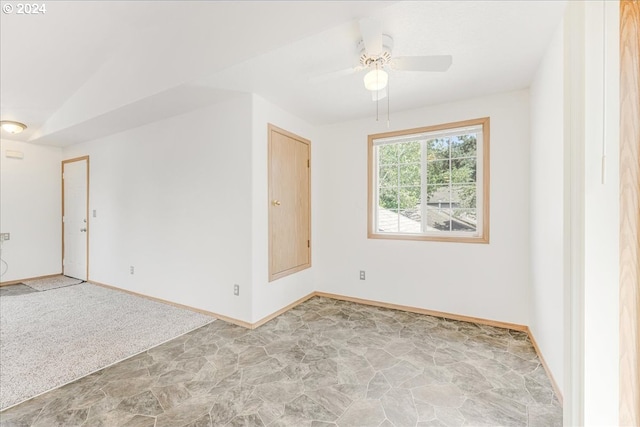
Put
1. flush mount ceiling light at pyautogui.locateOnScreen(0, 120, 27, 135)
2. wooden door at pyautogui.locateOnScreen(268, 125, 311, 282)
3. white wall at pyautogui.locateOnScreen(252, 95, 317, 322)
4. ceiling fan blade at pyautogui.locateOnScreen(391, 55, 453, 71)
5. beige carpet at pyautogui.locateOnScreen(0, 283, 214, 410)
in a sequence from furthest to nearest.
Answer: flush mount ceiling light at pyautogui.locateOnScreen(0, 120, 27, 135)
wooden door at pyautogui.locateOnScreen(268, 125, 311, 282)
white wall at pyautogui.locateOnScreen(252, 95, 317, 322)
beige carpet at pyautogui.locateOnScreen(0, 283, 214, 410)
ceiling fan blade at pyautogui.locateOnScreen(391, 55, 453, 71)

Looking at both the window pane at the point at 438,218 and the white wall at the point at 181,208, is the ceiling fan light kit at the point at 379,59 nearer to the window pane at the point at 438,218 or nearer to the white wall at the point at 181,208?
the white wall at the point at 181,208

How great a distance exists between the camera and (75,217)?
4.72 metres

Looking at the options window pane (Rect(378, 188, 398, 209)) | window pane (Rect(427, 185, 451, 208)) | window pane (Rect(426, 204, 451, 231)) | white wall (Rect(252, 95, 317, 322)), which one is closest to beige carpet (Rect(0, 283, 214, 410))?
white wall (Rect(252, 95, 317, 322))

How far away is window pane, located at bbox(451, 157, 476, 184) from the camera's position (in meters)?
2.98

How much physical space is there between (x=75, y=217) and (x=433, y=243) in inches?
225

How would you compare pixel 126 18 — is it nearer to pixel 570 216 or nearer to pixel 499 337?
pixel 570 216

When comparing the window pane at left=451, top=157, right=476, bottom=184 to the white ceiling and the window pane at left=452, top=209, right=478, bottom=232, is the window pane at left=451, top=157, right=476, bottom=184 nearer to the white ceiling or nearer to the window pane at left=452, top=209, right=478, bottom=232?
the window pane at left=452, top=209, right=478, bottom=232

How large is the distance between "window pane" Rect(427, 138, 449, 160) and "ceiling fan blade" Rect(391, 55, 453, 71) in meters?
1.44

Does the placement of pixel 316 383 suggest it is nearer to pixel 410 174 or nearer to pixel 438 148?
pixel 410 174

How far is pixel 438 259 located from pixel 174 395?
269cm

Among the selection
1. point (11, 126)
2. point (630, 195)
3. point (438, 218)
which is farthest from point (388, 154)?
point (11, 126)

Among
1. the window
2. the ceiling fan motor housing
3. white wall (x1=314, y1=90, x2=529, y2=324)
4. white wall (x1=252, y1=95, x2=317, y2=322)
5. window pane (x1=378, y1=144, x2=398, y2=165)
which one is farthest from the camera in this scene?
window pane (x1=378, y1=144, x2=398, y2=165)

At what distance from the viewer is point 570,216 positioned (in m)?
1.04

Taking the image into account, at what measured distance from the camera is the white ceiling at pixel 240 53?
1755mm
